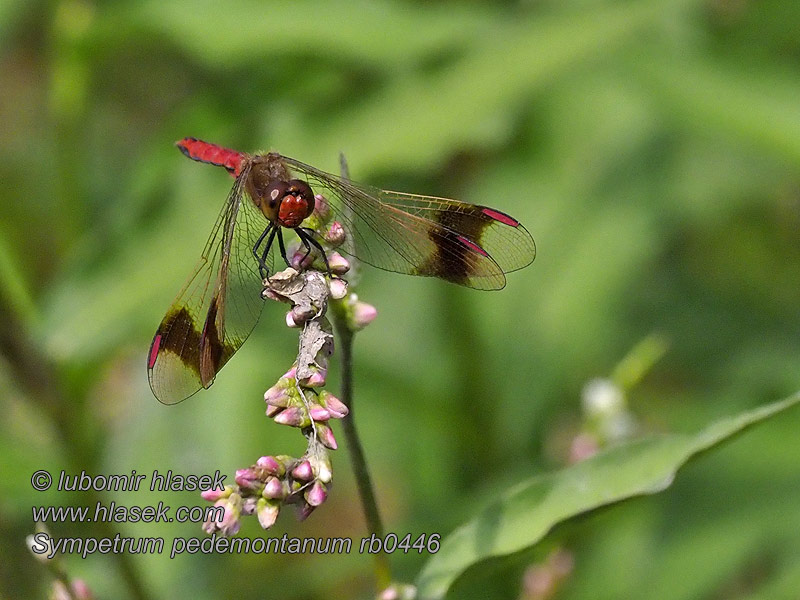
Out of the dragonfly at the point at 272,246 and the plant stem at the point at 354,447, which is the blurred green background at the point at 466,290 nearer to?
the dragonfly at the point at 272,246

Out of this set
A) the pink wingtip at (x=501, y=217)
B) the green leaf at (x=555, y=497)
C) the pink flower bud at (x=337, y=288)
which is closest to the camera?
the pink flower bud at (x=337, y=288)

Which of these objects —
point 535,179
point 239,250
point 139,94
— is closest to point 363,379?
point 535,179

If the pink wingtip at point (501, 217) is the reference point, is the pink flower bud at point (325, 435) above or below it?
below

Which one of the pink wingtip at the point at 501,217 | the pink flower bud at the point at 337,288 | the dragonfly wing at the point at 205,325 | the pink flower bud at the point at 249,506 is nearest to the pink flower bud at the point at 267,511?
the pink flower bud at the point at 249,506

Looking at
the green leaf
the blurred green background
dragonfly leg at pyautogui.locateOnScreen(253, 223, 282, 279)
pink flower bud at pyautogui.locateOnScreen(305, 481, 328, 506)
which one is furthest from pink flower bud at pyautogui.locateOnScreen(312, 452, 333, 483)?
the blurred green background

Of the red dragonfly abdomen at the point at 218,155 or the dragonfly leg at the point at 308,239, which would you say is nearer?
the dragonfly leg at the point at 308,239

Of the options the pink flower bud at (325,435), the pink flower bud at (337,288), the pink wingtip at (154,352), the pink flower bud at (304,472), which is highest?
the pink wingtip at (154,352)

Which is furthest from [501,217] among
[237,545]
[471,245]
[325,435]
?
[237,545]
